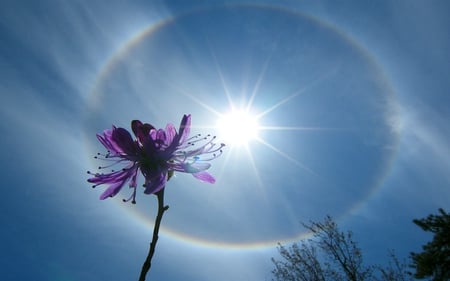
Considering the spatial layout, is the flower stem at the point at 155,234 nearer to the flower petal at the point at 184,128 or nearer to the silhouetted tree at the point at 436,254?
the flower petal at the point at 184,128

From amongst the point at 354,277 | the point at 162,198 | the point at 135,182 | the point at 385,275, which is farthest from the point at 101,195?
the point at 385,275

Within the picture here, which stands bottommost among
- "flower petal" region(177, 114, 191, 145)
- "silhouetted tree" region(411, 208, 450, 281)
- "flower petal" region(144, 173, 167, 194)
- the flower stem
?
the flower stem

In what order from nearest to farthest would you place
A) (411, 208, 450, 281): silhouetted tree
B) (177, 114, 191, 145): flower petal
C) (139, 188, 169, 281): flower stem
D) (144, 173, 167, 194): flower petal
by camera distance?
(139, 188, 169, 281): flower stem < (144, 173, 167, 194): flower petal < (177, 114, 191, 145): flower petal < (411, 208, 450, 281): silhouetted tree

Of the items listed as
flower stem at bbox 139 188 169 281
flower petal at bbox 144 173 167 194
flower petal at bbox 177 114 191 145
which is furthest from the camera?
flower petal at bbox 177 114 191 145

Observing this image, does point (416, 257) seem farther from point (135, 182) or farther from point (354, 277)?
point (135, 182)

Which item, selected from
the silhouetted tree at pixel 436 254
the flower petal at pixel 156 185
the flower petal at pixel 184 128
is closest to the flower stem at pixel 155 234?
the flower petal at pixel 156 185

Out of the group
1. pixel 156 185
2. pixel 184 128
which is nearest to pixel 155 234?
pixel 156 185

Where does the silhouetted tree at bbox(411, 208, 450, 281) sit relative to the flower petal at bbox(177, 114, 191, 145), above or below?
above

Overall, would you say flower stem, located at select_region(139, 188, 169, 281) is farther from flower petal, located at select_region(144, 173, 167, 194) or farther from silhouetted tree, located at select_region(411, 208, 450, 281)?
silhouetted tree, located at select_region(411, 208, 450, 281)

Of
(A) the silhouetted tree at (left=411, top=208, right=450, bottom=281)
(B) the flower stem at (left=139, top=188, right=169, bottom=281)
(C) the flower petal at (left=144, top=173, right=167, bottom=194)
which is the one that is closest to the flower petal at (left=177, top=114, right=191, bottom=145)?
(C) the flower petal at (left=144, top=173, right=167, bottom=194)
